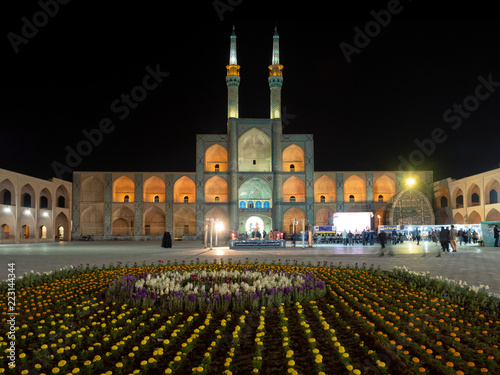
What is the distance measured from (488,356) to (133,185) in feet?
122

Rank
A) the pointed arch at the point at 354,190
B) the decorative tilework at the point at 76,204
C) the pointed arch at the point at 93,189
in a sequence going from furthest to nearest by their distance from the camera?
the pointed arch at the point at 354,190
the pointed arch at the point at 93,189
the decorative tilework at the point at 76,204

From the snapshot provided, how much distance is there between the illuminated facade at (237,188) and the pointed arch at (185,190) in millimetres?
94

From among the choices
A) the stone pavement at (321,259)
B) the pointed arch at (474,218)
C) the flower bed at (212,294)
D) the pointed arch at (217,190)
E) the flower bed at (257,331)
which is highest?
the pointed arch at (217,190)

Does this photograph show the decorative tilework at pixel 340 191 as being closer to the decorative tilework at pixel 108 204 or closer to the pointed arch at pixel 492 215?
the pointed arch at pixel 492 215

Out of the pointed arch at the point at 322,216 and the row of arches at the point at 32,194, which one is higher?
the row of arches at the point at 32,194

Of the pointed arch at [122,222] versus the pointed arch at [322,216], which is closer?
the pointed arch at [122,222]

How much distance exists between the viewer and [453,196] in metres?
33.7

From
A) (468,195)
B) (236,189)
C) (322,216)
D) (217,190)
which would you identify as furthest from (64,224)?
(468,195)

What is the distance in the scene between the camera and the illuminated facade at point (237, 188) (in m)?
35.4

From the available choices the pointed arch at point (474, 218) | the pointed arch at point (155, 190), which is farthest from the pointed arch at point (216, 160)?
the pointed arch at point (474, 218)

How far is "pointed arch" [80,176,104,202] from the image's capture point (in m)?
36.8

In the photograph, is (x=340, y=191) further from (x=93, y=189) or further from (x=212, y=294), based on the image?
(x=212, y=294)

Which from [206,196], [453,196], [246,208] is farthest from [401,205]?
[206,196]

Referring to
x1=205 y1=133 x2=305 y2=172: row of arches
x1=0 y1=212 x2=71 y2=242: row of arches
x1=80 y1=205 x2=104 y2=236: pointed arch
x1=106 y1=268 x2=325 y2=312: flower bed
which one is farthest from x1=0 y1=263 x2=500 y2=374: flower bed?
x1=80 y1=205 x2=104 y2=236: pointed arch
